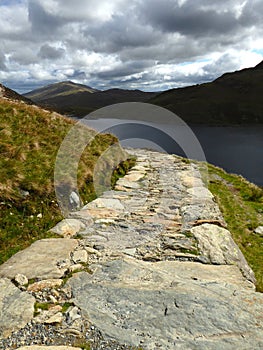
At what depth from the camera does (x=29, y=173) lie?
35.0 ft

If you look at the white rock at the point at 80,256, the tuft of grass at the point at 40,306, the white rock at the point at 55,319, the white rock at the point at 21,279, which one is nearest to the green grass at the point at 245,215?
the white rock at the point at 80,256

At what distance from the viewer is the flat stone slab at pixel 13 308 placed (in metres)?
4.85

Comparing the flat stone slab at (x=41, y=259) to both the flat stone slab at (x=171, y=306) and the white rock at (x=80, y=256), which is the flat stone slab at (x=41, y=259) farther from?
the flat stone slab at (x=171, y=306)

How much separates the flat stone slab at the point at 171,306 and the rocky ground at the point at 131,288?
2 centimetres

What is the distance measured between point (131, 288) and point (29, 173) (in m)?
6.64

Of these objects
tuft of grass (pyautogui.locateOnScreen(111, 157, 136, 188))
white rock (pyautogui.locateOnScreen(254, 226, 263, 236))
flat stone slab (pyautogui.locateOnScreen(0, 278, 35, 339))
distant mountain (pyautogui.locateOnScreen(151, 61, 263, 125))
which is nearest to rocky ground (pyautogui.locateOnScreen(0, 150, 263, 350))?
flat stone slab (pyautogui.locateOnScreen(0, 278, 35, 339))

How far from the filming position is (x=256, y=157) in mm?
52312

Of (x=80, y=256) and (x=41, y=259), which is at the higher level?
(x=41, y=259)

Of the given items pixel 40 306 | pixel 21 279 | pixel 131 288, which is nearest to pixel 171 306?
pixel 131 288

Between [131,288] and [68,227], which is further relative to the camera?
[68,227]

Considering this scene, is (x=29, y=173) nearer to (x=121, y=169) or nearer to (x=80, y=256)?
(x=80, y=256)

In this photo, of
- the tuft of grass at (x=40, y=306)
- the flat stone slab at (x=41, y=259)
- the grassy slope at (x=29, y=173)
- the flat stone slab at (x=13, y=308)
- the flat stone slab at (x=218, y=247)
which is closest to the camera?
the flat stone slab at (x=13, y=308)

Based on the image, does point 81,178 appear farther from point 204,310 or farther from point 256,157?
point 256,157

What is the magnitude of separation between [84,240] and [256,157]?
→ 50.8 m
